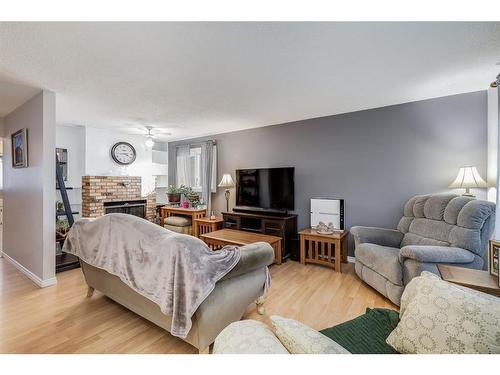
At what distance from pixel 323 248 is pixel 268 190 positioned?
1397mm

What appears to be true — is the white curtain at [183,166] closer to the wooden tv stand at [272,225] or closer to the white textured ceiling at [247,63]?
the wooden tv stand at [272,225]

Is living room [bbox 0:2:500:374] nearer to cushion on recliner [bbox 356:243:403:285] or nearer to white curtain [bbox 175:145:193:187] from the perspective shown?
cushion on recliner [bbox 356:243:403:285]

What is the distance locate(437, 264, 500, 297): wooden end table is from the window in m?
4.59

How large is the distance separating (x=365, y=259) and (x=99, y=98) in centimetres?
377

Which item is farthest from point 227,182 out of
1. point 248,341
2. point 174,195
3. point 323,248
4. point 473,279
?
point 248,341

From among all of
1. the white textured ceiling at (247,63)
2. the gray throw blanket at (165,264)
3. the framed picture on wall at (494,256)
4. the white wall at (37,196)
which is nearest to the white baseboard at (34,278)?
the white wall at (37,196)

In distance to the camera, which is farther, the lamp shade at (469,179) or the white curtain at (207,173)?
the white curtain at (207,173)

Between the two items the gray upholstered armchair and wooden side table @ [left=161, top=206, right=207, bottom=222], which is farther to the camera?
wooden side table @ [left=161, top=206, right=207, bottom=222]

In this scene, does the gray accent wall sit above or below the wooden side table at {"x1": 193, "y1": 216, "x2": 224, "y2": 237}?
above

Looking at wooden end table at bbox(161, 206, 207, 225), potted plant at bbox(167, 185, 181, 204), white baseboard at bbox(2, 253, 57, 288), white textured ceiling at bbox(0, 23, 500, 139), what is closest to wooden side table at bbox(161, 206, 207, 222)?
wooden end table at bbox(161, 206, 207, 225)

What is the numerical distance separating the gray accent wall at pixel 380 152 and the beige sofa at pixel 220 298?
85.8 inches

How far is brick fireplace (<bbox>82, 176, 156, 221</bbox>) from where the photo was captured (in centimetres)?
422

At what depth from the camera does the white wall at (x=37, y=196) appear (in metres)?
2.59

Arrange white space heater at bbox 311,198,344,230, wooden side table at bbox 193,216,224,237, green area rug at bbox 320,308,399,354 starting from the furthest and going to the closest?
wooden side table at bbox 193,216,224,237 < white space heater at bbox 311,198,344,230 < green area rug at bbox 320,308,399,354
